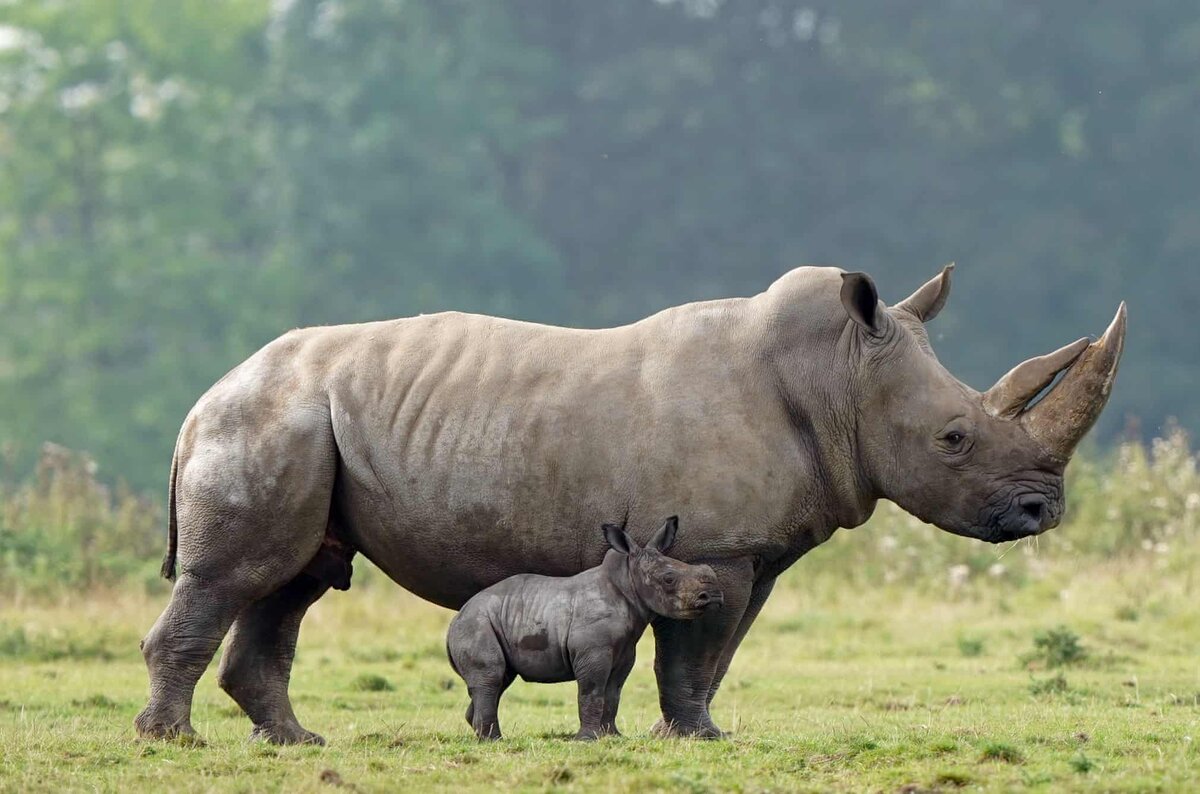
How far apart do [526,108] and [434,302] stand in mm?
7210

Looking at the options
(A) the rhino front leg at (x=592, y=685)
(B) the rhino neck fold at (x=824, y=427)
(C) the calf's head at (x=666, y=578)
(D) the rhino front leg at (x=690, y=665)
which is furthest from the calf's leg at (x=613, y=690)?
(B) the rhino neck fold at (x=824, y=427)

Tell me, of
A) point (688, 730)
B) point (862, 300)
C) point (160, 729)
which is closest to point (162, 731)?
point (160, 729)

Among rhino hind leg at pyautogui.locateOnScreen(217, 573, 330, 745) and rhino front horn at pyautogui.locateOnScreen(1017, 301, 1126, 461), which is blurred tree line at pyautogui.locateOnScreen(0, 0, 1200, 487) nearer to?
rhino hind leg at pyautogui.locateOnScreen(217, 573, 330, 745)

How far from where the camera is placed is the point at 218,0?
158ft

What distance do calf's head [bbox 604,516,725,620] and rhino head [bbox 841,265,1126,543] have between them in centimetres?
113

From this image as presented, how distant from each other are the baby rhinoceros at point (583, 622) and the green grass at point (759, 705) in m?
0.28

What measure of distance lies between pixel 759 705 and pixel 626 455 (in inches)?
134

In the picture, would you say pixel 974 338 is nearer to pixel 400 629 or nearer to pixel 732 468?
pixel 400 629

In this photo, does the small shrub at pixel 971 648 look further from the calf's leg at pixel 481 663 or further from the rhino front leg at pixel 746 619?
the calf's leg at pixel 481 663

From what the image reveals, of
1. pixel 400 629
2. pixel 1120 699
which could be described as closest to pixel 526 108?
pixel 400 629

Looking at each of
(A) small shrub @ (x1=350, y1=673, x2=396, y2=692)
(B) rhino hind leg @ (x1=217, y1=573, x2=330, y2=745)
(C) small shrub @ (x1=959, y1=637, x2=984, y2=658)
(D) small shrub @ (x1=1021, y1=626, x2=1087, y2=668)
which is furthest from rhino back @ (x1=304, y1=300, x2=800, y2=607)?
(C) small shrub @ (x1=959, y1=637, x2=984, y2=658)

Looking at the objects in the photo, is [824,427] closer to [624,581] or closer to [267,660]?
[624,581]

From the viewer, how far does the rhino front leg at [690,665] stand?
955 cm

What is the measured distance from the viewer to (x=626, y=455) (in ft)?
31.2
